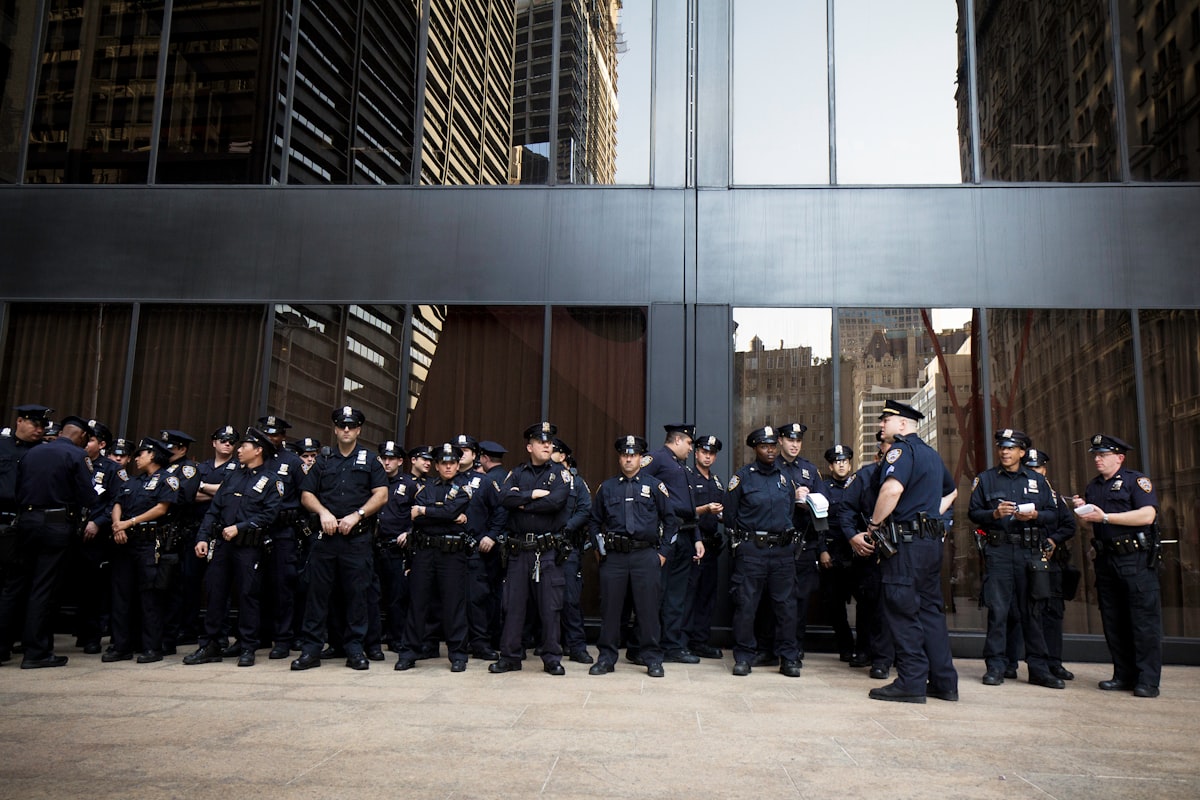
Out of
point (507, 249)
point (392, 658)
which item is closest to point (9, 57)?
point (507, 249)

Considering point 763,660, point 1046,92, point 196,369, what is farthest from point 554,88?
point 763,660

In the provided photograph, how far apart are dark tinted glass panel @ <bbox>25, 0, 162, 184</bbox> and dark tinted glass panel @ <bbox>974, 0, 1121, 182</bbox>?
33.2 feet

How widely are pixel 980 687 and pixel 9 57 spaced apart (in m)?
13.0

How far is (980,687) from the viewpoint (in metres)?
6.94

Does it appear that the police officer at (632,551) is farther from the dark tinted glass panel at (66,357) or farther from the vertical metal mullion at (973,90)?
the dark tinted glass panel at (66,357)

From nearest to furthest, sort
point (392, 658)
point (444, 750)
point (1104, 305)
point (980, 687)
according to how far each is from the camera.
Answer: point (444, 750) < point (980, 687) < point (392, 658) < point (1104, 305)

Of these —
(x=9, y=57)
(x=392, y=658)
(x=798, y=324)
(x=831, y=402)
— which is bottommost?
(x=392, y=658)

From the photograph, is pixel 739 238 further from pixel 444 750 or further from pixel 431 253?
pixel 444 750

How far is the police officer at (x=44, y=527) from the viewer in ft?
23.3

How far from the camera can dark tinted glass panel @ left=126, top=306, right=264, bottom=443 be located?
9898 mm

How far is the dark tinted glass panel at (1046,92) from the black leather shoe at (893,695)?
20.5ft

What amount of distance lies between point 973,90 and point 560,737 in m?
8.82

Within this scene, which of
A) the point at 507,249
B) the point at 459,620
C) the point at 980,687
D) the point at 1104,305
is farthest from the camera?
the point at 507,249

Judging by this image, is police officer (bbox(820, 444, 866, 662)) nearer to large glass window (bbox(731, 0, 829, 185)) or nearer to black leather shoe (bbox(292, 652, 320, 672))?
large glass window (bbox(731, 0, 829, 185))
